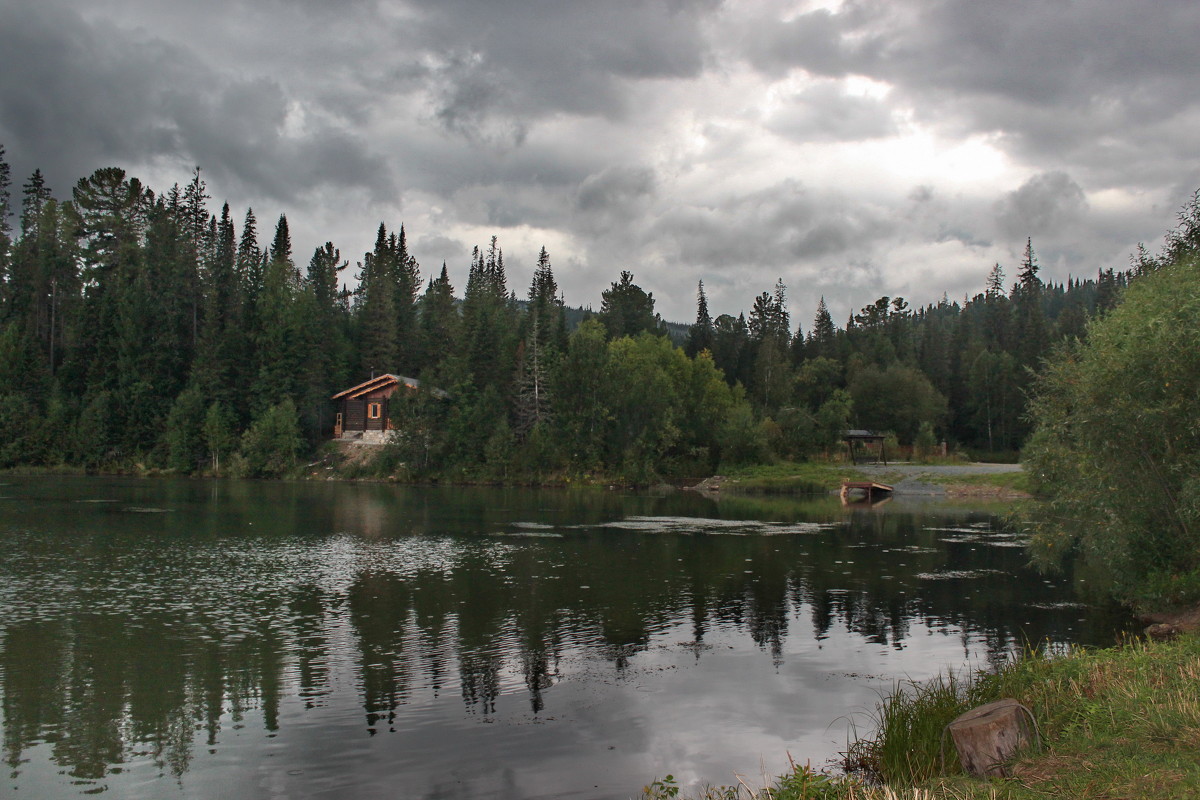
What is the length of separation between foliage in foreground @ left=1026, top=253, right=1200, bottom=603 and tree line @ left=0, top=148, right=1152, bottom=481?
55993mm

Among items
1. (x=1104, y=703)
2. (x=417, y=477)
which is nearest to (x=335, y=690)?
(x=1104, y=703)

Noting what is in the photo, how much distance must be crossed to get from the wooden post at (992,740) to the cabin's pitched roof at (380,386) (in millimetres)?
77952

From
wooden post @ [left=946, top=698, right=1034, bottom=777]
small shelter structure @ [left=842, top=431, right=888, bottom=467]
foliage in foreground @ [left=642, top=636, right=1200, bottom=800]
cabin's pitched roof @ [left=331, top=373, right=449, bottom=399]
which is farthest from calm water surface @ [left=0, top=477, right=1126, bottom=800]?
small shelter structure @ [left=842, top=431, right=888, bottom=467]

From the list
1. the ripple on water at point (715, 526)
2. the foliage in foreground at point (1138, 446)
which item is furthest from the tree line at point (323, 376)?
the foliage in foreground at point (1138, 446)

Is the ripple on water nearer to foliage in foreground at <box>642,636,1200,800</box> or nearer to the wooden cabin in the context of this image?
foliage in foreground at <box>642,636,1200,800</box>

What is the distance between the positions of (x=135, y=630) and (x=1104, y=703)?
19.7m

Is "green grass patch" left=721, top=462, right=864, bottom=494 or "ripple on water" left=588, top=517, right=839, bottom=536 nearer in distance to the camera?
"ripple on water" left=588, top=517, right=839, bottom=536

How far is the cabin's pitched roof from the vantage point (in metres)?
84.8

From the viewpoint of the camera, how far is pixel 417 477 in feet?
265

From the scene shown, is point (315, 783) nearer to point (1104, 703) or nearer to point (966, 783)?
point (966, 783)

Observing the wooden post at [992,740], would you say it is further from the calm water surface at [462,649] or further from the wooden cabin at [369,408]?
the wooden cabin at [369,408]

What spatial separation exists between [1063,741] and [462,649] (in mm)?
12068

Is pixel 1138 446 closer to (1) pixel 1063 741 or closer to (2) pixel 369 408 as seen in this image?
(1) pixel 1063 741

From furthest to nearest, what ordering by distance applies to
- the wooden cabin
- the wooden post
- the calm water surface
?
the wooden cabin
the calm water surface
the wooden post
